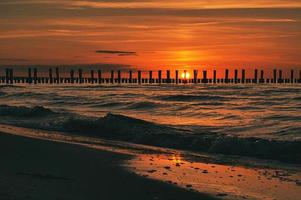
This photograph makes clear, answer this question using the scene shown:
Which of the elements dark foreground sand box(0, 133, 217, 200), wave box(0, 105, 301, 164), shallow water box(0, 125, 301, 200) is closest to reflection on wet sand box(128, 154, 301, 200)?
shallow water box(0, 125, 301, 200)

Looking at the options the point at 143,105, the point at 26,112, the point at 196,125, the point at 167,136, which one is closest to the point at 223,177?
the point at 167,136

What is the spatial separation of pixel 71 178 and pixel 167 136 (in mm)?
5201

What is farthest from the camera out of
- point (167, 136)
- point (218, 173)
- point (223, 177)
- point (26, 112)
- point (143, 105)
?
point (143, 105)

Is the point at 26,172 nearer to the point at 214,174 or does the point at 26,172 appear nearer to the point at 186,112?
the point at 214,174

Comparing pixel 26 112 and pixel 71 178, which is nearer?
pixel 71 178

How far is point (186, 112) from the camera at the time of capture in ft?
59.8

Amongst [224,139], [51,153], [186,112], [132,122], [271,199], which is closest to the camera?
[271,199]

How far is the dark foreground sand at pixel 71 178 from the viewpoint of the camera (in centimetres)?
528

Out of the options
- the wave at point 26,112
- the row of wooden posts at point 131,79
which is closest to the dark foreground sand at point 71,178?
the wave at point 26,112

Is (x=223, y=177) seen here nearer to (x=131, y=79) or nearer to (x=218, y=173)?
(x=218, y=173)

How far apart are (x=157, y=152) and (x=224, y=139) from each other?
1.64 meters

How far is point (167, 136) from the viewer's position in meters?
11.2

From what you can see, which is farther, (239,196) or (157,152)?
(157,152)

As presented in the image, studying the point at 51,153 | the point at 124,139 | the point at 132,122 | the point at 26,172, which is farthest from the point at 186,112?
the point at 26,172
